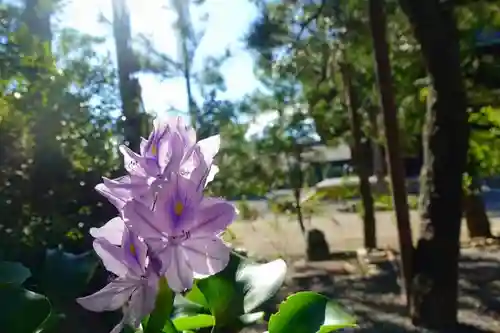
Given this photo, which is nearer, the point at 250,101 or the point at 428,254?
the point at 428,254

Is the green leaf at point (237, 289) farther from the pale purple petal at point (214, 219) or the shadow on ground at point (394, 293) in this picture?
the shadow on ground at point (394, 293)

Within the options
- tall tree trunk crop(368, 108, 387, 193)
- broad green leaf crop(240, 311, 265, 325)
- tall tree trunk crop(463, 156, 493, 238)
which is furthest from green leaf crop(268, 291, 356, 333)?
tall tree trunk crop(463, 156, 493, 238)

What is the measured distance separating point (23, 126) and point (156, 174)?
166cm

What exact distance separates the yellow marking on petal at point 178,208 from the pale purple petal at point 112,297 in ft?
0.21

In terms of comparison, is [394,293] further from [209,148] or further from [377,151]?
[377,151]

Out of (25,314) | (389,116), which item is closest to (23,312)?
(25,314)

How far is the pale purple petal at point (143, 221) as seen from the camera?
1.57ft

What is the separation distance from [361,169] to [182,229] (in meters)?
7.44

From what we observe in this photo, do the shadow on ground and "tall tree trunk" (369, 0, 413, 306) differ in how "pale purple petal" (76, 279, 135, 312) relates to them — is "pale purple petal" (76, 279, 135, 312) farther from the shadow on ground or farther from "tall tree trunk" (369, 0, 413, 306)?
"tall tree trunk" (369, 0, 413, 306)

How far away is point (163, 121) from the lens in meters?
0.56

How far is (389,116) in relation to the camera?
435 centimetres

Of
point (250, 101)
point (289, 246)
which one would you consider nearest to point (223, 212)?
point (250, 101)

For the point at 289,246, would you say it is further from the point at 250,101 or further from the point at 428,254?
the point at 428,254

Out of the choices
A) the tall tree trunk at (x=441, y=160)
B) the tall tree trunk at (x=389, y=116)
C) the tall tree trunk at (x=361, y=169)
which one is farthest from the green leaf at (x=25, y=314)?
the tall tree trunk at (x=361, y=169)
